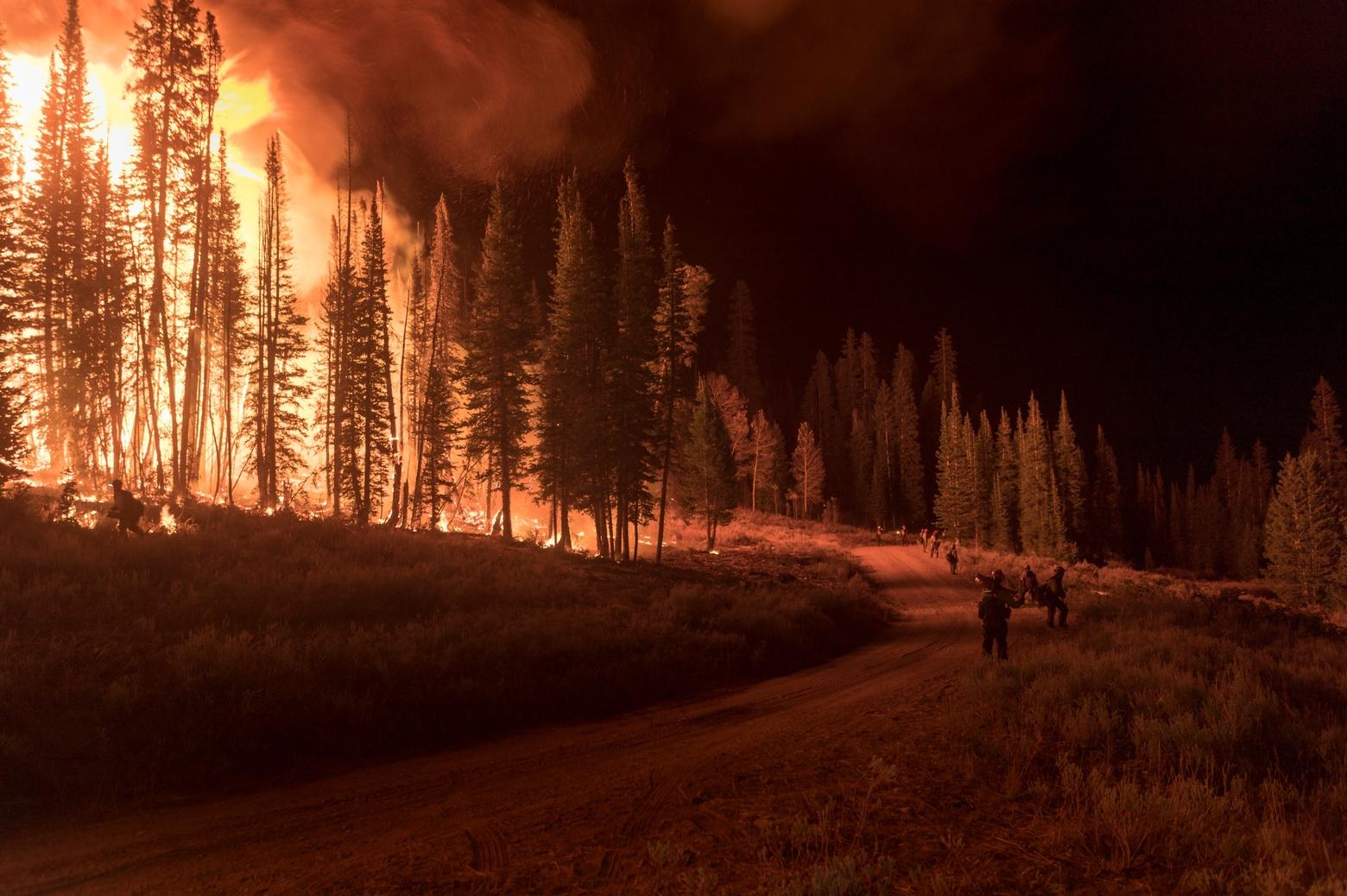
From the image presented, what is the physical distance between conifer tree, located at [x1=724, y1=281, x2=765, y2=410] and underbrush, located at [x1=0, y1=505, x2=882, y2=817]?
70.3 metres

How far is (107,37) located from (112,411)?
58.1 ft

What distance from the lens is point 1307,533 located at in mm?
57531

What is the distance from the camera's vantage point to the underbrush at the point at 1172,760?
5613 mm

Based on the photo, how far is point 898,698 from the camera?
1264 cm

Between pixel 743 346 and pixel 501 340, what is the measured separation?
196ft

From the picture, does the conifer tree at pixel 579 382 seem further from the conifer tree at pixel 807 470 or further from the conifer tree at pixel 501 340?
the conifer tree at pixel 807 470

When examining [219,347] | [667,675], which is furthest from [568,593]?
[219,347]

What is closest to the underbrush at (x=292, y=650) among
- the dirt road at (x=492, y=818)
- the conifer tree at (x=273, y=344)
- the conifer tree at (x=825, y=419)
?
the dirt road at (x=492, y=818)

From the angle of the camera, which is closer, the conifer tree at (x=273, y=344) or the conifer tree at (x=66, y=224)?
the conifer tree at (x=66, y=224)

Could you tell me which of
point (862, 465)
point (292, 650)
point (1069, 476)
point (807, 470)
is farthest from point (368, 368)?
point (1069, 476)

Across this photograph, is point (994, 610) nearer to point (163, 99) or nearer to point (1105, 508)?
point (163, 99)

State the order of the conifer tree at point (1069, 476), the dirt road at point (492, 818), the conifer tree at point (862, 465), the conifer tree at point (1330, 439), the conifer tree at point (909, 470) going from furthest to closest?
the conifer tree at point (862, 465) → the conifer tree at point (909, 470) → the conifer tree at point (1069, 476) → the conifer tree at point (1330, 439) → the dirt road at point (492, 818)

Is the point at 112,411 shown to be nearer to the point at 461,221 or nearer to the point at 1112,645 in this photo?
the point at 461,221

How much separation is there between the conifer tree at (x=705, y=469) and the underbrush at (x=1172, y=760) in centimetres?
3608
